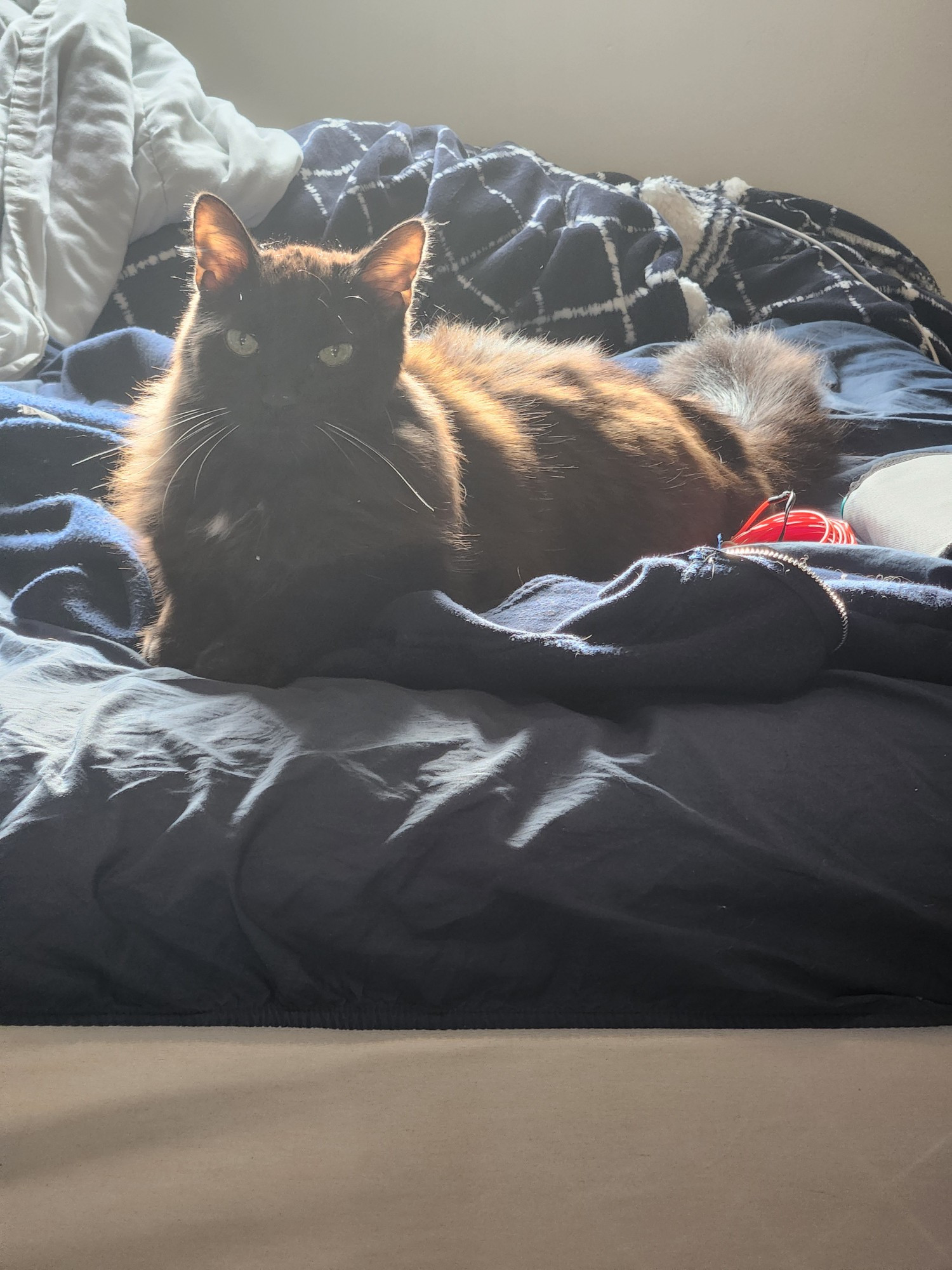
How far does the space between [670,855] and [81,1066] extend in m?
0.43

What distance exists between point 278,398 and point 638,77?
7.06ft

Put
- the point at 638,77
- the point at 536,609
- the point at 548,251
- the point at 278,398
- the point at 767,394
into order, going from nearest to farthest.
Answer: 1. the point at 278,398
2. the point at 536,609
3. the point at 767,394
4. the point at 548,251
5. the point at 638,77

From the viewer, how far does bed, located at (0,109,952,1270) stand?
63 cm

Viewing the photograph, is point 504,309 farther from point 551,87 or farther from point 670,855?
point 670,855

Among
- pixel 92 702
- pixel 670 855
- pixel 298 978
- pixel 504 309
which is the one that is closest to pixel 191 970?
pixel 298 978

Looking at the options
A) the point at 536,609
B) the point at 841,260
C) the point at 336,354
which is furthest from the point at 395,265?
the point at 841,260

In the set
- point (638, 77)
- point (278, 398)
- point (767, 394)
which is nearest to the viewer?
point (278, 398)

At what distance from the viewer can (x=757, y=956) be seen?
681 mm

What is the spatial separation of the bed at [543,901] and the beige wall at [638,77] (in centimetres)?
212

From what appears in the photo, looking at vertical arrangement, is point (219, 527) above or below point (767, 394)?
below

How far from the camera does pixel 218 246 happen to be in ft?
2.86

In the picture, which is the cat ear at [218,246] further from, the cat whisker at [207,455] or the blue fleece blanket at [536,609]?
the blue fleece blanket at [536,609]

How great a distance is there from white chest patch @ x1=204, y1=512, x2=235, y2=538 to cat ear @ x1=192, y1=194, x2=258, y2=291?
22 cm

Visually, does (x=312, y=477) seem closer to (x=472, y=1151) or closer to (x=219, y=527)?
(x=219, y=527)
